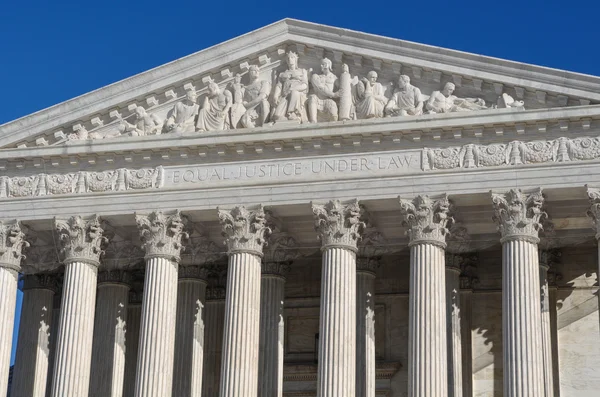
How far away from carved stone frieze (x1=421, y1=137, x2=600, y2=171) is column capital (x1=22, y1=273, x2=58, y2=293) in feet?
56.9

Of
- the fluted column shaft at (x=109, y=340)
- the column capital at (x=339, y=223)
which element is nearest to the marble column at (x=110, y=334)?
A: the fluted column shaft at (x=109, y=340)

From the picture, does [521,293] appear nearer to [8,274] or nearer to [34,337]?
[8,274]

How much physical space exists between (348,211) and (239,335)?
18.7 feet

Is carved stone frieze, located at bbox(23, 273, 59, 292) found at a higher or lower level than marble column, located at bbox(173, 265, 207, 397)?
higher

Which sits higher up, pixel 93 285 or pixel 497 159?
pixel 497 159

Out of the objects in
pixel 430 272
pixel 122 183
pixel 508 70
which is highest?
Answer: pixel 508 70

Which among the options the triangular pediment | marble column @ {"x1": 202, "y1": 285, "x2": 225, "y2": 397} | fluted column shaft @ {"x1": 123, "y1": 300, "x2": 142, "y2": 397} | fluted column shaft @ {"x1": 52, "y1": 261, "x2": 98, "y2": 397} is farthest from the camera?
fluted column shaft @ {"x1": 123, "y1": 300, "x2": 142, "y2": 397}

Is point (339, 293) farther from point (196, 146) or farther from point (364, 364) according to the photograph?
point (196, 146)

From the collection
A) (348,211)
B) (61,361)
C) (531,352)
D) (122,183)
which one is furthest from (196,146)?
(531,352)

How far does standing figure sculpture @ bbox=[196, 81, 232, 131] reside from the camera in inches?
1805

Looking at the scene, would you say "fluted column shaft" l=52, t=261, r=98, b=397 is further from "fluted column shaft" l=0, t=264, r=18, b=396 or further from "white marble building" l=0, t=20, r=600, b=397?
"fluted column shaft" l=0, t=264, r=18, b=396

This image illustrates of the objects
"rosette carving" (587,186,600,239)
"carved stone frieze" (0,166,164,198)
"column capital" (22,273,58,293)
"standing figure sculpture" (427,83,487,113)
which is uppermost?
"standing figure sculpture" (427,83,487,113)

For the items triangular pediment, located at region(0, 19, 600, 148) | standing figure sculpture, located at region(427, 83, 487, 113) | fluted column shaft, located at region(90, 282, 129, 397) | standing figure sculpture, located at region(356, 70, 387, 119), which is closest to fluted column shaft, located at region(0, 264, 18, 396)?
fluted column shaft, located at region(90, 282, 129, 397)

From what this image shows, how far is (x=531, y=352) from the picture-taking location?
4031cm
